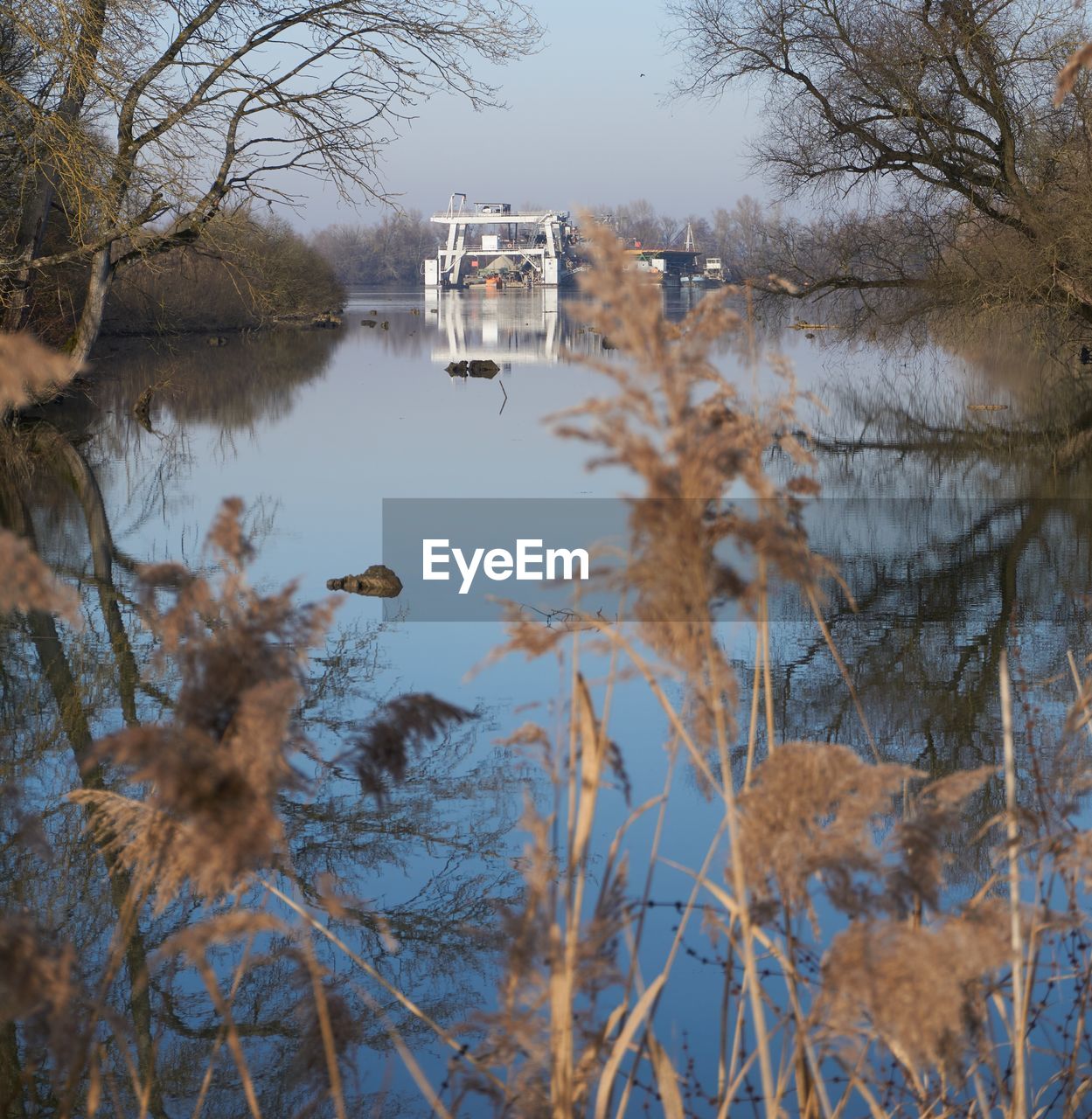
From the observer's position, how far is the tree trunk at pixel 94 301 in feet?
47.1

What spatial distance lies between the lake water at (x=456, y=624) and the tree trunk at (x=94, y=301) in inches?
39.9

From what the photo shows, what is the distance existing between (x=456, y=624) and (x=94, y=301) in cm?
927

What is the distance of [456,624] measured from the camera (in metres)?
7.37

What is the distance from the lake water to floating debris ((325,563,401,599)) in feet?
0.35

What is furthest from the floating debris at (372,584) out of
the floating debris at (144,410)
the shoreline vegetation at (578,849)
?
the floating debris at (144,410)

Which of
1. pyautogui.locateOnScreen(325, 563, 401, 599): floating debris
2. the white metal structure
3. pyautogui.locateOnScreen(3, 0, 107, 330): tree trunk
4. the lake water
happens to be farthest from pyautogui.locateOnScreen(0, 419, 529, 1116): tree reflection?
the white metal structure

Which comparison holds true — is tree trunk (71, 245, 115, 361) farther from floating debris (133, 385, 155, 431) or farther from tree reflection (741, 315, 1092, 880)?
tree reflection (741, 315, 1092, 880)

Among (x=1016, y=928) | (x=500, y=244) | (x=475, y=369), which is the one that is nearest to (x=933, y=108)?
(x=475, y=369)

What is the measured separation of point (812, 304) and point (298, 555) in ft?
36.5

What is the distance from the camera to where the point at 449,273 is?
10281 cm

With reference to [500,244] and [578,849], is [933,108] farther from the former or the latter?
[500,244]

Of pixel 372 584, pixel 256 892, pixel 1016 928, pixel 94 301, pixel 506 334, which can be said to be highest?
pixel 506 334

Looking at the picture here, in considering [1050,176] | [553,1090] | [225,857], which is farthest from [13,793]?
[1050,176]

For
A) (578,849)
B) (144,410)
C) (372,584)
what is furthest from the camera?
(144,410)
